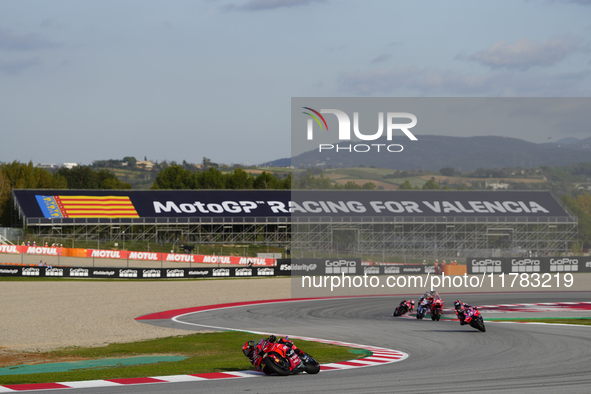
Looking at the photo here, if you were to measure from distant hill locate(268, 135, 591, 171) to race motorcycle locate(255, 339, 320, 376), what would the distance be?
48.4 meters

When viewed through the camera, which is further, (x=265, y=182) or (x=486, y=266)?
(x=265, y=182)

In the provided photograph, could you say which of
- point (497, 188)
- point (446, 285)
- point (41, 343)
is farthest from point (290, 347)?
point (497, 188)

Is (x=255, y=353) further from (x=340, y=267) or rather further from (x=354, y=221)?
(x=354, y=221)

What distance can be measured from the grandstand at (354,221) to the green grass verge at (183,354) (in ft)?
133

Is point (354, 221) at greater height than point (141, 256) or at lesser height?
greater

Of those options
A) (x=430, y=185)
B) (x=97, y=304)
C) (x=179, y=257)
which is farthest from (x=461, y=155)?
(x=97, y=304)

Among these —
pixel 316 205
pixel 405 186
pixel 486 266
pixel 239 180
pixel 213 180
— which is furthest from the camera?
pixel 213 180

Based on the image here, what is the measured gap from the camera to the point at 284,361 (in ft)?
36.7

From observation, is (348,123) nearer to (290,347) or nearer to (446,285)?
(446,285)

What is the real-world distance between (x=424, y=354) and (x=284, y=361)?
14.1ft

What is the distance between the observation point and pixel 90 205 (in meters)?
63.8

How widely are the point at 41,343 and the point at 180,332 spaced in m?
4.31

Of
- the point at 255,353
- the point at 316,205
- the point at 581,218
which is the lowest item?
the point at 255,353

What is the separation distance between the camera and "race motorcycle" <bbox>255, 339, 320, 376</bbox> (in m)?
11.2
